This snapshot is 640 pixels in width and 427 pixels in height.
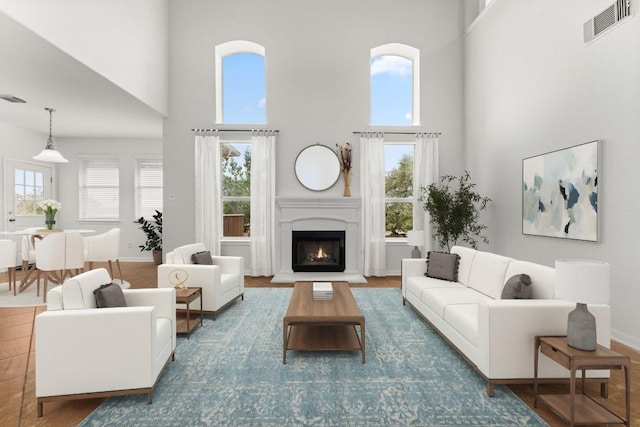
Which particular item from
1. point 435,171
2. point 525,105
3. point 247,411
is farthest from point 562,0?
point 247,411

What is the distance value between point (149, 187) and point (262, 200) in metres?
3.58

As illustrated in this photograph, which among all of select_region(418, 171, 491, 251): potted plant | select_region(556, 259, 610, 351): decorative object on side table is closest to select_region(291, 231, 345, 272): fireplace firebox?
select_region(418, 171, 491, 251): potted plant

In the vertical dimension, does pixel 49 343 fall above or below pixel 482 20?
below

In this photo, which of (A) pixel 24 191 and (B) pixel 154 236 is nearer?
(A) pixel 24 191

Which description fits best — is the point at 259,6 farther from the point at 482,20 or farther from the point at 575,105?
the point at 575,105

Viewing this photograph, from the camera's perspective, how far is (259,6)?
255 inches

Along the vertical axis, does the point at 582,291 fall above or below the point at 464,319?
above

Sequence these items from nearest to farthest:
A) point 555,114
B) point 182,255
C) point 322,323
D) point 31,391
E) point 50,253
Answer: point 31,391 → point 322,323 → point 555,114 → point 182,255 → point 50,253

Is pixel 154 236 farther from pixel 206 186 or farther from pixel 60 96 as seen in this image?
pixel 60 96

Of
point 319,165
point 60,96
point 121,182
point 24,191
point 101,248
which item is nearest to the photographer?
point 60,96

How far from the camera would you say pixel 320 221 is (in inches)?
253

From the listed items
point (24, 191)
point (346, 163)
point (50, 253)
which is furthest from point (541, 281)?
point (24, 191)

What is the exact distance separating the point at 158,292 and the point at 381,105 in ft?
17.4

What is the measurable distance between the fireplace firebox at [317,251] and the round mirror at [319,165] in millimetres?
865
